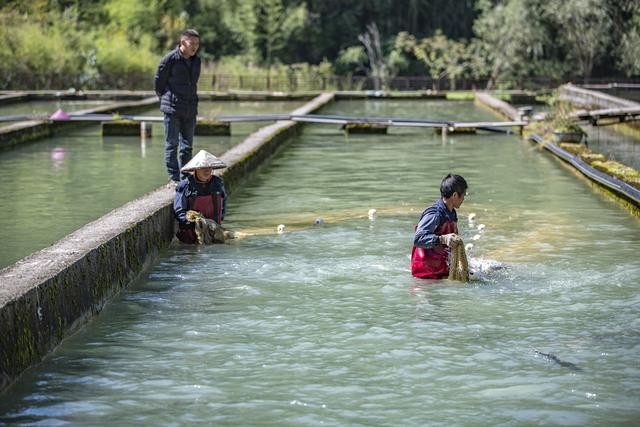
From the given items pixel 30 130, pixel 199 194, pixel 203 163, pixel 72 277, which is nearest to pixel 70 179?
pixel 199 194

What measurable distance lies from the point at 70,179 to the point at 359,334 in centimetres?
852

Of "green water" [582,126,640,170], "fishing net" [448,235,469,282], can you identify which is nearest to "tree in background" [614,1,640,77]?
"green water" [582,126,640,170]

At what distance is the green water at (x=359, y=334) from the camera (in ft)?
20.0

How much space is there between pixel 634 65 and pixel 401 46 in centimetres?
1282

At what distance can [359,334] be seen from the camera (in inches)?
296

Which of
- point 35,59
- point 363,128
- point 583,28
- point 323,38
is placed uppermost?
point 583,28

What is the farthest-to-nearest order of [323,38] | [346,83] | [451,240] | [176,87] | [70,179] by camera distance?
[323,38] < [346,83] < [70,179] < [176,87] < [451,240]

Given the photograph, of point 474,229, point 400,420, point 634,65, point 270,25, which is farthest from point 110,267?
point 270,25

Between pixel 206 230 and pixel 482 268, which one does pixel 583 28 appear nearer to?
pixel 206 230

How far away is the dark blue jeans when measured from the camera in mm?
12719

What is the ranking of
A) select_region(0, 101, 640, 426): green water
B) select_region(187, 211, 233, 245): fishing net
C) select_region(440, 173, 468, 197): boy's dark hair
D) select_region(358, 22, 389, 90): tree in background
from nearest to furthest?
select_region(0, 101, 640, 426): green water < select_region(440, 173, 468, 197): boy's dark hair < select_region(187, 211, 233, 245): fishing net < select_region(358, 22, 389, 90): tree in background

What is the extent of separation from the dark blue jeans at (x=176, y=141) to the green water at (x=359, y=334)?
814mm

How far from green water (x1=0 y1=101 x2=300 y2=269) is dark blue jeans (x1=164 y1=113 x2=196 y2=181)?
2.40 feet

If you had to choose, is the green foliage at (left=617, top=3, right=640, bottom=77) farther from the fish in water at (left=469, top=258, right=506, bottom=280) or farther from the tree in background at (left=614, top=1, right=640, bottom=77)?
the fish in water at (left=469, top=258, right=506, bottom=280)
